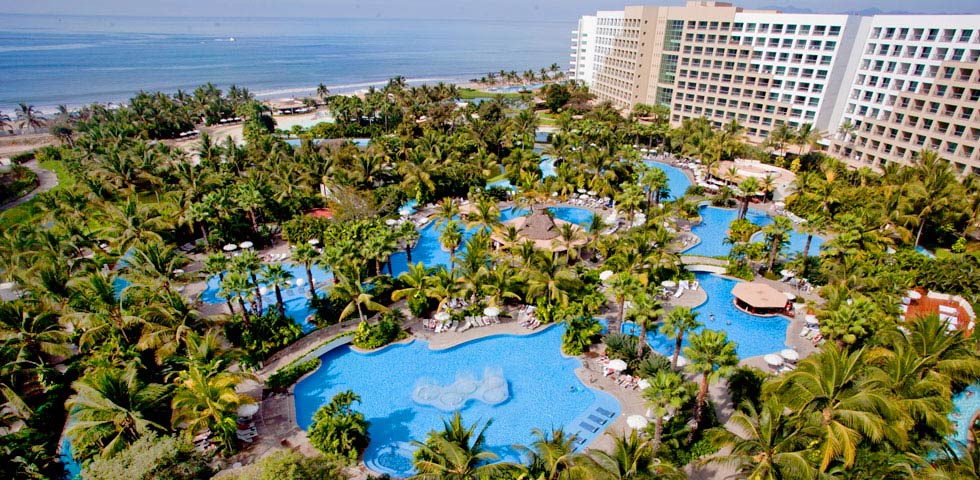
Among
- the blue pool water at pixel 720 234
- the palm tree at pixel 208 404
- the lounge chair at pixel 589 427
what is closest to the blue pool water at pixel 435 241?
the blue pool water at pixel 720 234

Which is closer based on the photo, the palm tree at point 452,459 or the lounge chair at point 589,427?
the palm tree at point 452,459

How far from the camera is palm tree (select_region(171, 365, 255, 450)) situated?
67.5 ft

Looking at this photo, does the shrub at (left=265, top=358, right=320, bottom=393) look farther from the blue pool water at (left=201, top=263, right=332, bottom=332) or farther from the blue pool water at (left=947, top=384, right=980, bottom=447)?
the blue pool water at (left=947, top=384, right=980, bottom=447)

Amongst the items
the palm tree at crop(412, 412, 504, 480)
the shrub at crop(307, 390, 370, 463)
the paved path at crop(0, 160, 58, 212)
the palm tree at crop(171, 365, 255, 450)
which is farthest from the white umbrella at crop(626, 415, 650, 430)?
the paved path at crop(0, 160, 58, 212)

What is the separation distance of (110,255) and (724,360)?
40.6 metres

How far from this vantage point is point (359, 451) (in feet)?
71.8

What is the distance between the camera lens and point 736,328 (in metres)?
30.9

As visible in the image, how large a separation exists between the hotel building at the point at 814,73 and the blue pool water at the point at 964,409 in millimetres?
34912

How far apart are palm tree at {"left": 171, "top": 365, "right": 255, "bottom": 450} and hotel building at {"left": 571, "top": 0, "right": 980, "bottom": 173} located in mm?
66047

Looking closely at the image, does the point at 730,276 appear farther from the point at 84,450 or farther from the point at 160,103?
the point at 160,103

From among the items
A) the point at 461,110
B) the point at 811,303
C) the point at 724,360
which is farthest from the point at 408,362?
the point at 461,110

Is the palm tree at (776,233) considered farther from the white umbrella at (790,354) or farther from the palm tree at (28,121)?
the palm tree at (28,121)

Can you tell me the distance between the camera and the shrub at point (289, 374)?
25.6 meters

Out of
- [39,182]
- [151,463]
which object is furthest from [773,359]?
[39,182]
